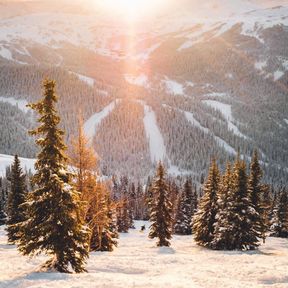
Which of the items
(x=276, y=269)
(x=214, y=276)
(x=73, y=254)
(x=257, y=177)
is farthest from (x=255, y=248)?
(x=73, y=254)

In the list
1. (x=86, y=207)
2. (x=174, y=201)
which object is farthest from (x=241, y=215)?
(x=174, y=201)

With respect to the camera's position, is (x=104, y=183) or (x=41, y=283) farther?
(x=104, y=183)

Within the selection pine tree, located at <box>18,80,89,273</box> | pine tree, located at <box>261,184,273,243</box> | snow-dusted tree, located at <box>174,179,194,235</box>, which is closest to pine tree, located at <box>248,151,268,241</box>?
pine tree, located at <box>261,184,273,243</box>

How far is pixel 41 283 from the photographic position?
19109 millimetres

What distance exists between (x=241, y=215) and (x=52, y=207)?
3091 centimetres

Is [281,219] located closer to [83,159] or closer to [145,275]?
[83,159]

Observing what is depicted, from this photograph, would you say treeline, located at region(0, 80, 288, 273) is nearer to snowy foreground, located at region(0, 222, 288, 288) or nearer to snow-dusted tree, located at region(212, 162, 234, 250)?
snow-dusted tree, located at region(212, 162, 234, 250)

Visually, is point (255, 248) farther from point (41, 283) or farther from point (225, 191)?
point (41, 283)

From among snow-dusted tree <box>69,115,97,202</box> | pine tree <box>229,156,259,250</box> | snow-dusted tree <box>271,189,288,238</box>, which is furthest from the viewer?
snow-dusted tree <box>271,189,288,238</box>

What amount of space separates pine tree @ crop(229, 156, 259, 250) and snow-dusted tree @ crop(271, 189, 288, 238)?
100ft

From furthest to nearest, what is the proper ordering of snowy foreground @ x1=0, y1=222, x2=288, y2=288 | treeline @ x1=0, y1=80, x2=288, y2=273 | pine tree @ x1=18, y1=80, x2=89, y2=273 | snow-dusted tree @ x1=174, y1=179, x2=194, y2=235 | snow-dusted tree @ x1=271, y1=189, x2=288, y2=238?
snow-dusted tree @ x1=271, y1=189, x2=288, y2=238
snow-dusted tree @ x1=174, y1=179, x2=194, y2=235
treeline @ x1=0, y1=80, x2=288, y2=273
pine tree @ x1=18, y1=80, x2=89, y2=273
snowy foreground @ x1=0, y1=222, x2=288, y2=288

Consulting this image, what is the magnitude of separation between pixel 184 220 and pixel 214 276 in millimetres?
56307

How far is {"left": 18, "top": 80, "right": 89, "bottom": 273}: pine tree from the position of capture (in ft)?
69.6

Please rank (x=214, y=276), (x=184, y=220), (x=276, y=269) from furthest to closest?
(x=184, y=220), (x=276, y=269), (x=214, y=276)
